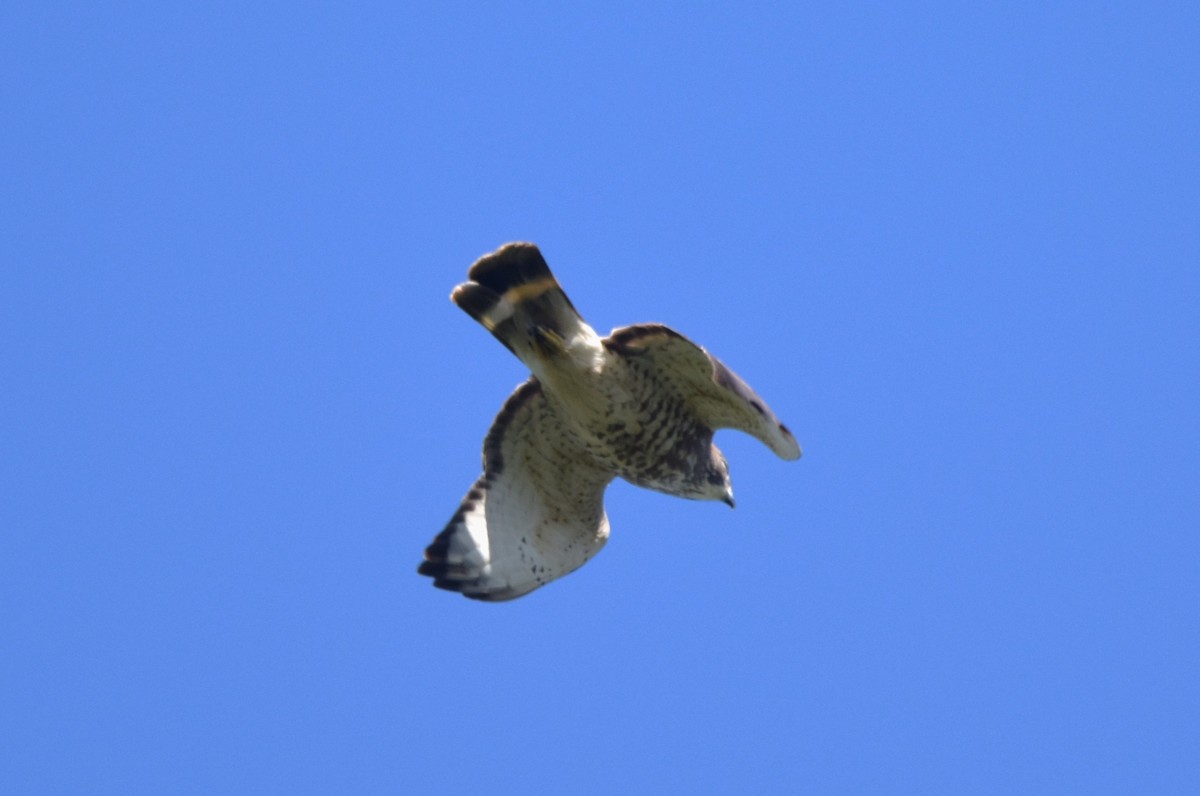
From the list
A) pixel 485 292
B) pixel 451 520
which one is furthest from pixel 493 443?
pixel 485 292

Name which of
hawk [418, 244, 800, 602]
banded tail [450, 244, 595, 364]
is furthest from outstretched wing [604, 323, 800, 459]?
banded tail [450, 244, 595, 364]

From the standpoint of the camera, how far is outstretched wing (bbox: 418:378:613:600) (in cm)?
902

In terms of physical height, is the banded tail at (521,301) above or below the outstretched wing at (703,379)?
above

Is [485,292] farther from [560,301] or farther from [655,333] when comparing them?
[655,333]

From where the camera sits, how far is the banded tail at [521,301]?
324 inches

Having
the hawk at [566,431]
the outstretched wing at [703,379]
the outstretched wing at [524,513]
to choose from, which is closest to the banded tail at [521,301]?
the hawk at [566,431]

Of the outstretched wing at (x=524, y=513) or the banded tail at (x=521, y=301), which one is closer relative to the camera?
the banded tail at (x=521, y=301)

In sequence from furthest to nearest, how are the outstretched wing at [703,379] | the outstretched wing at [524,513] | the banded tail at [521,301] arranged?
the outstretched wing at [524,513] < the banded tail at [521,301] < the outstretched wing at [703,379]

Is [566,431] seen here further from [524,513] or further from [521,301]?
[521,301]

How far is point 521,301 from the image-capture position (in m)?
8.33

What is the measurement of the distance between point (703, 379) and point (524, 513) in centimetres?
166

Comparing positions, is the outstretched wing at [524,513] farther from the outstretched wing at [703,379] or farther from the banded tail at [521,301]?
the outstretched wing at [703,379]

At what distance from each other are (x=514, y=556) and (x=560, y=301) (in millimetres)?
1734

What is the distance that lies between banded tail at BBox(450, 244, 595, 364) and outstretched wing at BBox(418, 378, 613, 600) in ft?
1.90
